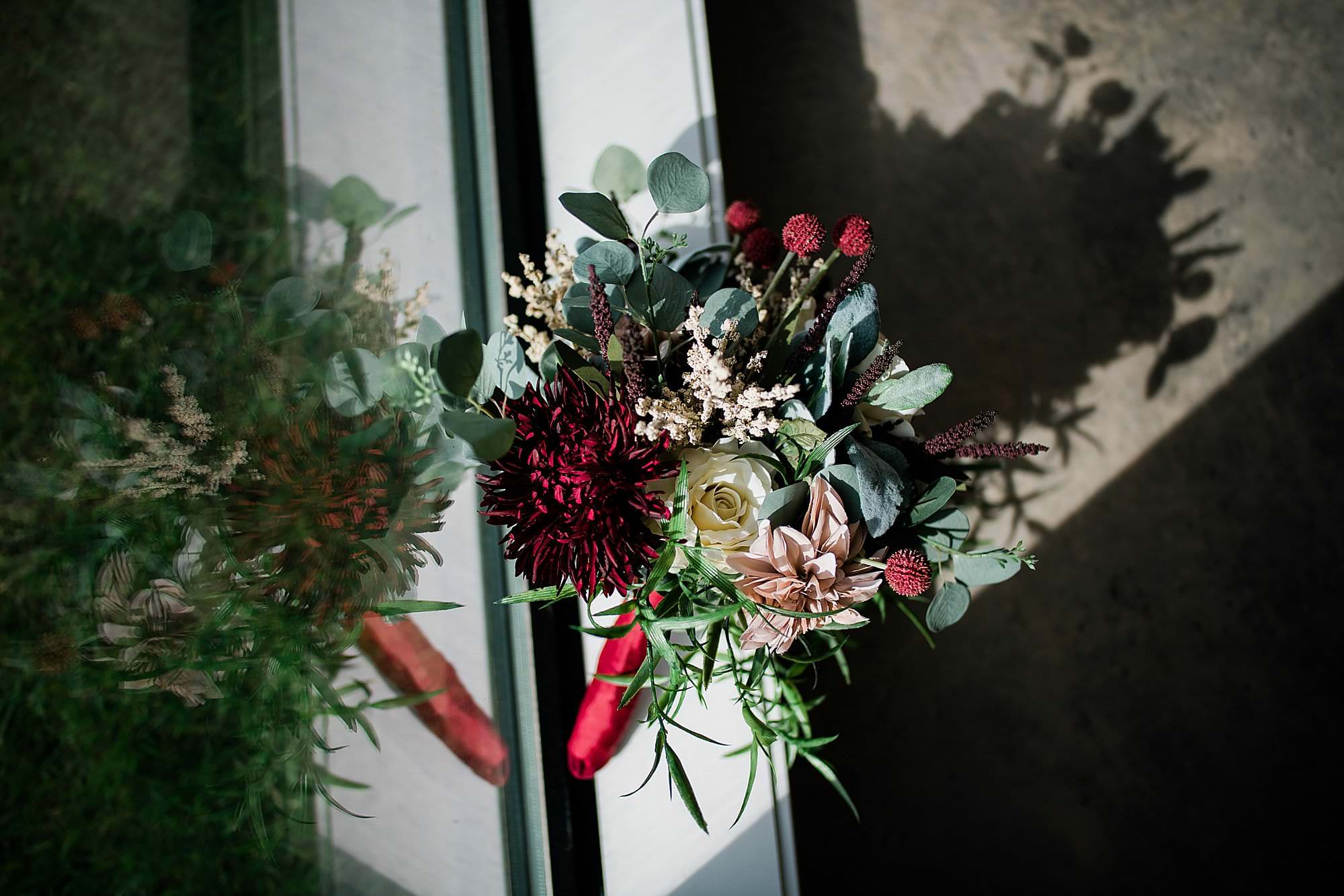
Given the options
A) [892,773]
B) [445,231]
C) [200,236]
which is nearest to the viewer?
[200,236]

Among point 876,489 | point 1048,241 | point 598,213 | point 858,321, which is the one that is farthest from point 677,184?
point 1048,241

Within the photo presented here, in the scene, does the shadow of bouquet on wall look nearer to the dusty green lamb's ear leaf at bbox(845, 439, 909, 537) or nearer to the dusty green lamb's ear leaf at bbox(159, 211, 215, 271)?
the dusty green lamb's ear leaf at bbox(845, 439, 909, 537)

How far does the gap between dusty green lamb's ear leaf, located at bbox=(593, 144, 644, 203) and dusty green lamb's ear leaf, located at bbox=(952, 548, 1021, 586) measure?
0.47 meters

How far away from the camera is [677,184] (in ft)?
1.82

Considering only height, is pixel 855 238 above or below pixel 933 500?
above

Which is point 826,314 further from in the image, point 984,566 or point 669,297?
point 984,566

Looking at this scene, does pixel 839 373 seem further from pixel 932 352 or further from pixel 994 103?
pixel 994 103

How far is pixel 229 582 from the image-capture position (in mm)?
432

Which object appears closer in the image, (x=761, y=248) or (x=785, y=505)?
(x=785, y=505)

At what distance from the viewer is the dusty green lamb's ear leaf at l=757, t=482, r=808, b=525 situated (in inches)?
20.6

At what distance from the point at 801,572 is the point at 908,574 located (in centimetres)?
8

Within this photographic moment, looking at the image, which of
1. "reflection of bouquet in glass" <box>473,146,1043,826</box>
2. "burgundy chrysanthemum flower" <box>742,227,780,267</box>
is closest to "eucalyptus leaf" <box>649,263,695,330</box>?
"reflection of bouquet in glass" <box>473,146,1043,826</box>

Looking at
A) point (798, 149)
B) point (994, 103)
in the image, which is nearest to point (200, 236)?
point (798, 149)

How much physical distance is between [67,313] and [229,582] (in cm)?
17
